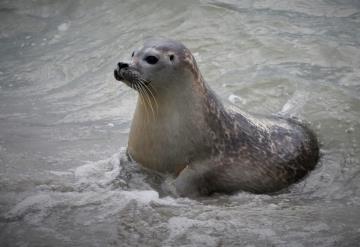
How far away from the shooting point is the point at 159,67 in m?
4.95

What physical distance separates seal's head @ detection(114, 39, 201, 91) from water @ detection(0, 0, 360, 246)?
0.79m

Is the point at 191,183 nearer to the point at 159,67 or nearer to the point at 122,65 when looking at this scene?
the point at 159,67

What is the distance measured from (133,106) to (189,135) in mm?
2345

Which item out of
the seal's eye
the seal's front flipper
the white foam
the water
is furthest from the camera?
the white foam

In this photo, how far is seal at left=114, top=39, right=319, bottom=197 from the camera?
4875 millimetres

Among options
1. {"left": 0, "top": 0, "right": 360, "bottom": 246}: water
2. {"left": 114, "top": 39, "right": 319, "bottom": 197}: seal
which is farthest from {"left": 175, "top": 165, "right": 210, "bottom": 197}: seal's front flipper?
{"left": 0, "top": 0, "right": 360, "bottom": 246}: water

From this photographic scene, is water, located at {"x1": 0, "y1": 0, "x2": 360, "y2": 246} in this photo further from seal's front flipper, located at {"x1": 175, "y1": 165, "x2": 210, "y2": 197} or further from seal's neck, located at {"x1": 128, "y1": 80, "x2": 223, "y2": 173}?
seal's neck, located at {"x1": 128, "y1": 80, "x2": 223, "y2": 173}

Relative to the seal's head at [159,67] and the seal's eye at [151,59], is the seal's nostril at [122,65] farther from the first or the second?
the seal's eye at [151,59]

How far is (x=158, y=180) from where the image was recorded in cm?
493

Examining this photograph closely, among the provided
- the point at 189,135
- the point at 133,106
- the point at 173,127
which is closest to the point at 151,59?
the point at 173,127

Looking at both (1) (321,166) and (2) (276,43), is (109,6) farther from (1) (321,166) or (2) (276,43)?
(1) (321,166)

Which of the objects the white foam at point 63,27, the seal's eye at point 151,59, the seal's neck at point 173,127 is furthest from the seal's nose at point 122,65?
the white foam at point 63,27

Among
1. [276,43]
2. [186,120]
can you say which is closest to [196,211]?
[186,120]

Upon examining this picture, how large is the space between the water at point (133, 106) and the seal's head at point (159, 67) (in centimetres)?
79
